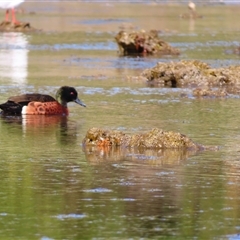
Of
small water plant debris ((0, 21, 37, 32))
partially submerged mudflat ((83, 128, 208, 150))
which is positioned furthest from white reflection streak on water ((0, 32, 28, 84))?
partially submerged mudflat ((83, 128, 208, 150))

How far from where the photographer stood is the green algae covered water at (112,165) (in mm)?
7719

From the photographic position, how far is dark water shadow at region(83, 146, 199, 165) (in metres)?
10.6

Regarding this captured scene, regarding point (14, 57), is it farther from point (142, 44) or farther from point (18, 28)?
point (18, 28)

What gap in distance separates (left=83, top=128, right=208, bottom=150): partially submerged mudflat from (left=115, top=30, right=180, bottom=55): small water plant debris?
15.7 meters

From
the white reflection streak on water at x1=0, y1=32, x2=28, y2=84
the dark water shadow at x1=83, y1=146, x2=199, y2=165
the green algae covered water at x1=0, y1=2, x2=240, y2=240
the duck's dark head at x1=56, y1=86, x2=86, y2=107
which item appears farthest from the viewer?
the white reflection streak on water at x1=0, y1=32, x2=28, y2=84

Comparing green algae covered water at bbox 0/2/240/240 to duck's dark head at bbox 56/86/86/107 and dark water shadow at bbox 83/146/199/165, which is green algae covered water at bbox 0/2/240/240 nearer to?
dark water shadow at bbox 83/146/199/165

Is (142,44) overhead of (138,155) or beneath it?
overhead

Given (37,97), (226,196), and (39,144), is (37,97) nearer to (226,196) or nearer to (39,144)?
(39,144)

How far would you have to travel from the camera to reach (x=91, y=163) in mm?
10414

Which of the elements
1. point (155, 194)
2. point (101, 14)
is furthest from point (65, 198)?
point (101, 14)

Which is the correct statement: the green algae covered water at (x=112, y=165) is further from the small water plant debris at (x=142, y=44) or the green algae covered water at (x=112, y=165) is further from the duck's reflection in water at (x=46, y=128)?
the small water plant debris at (x=142, y=44)

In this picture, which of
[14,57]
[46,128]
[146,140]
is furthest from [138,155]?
[14,57]

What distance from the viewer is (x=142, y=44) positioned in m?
27.3

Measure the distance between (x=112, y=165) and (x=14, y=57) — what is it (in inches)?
615
